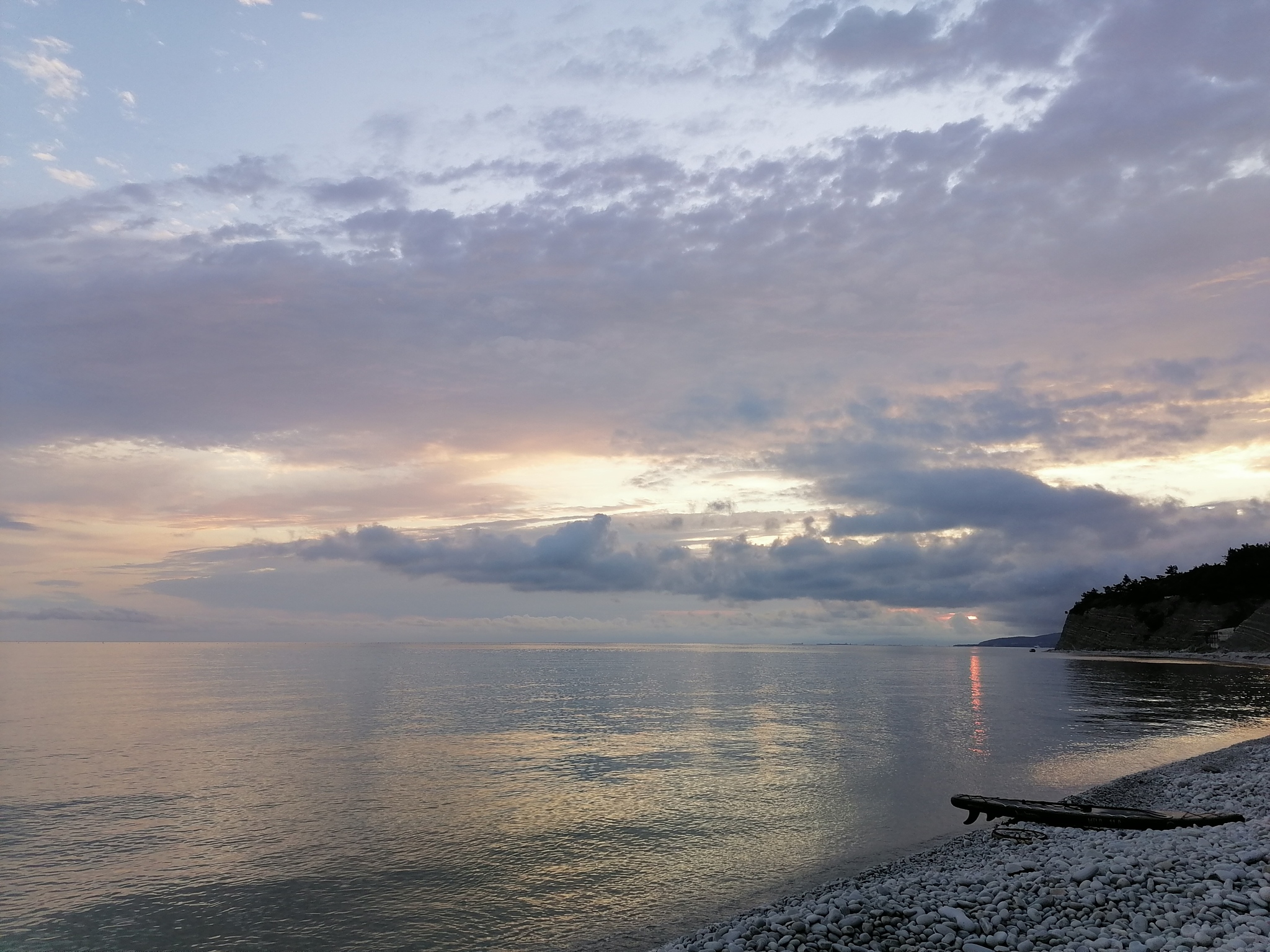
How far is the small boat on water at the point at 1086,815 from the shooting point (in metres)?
22.2

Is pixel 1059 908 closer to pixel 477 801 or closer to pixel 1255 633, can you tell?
pixel 477 801

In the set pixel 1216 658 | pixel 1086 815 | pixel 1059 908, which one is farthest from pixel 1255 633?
pixel 1059 908

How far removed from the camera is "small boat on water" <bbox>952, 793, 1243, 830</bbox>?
72.8 ft

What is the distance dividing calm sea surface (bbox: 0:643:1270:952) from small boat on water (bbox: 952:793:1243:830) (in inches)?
74.4

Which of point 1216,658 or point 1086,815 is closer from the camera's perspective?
point 1086,815

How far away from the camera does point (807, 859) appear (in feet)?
80.6

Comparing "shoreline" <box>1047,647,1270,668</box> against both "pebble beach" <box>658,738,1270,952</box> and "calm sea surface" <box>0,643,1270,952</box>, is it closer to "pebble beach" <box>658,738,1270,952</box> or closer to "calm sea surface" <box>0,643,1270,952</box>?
"calm sea surface" <box>0,643,1270,952</box>

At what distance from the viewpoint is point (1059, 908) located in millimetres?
13930

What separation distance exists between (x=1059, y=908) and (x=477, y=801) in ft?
80.9

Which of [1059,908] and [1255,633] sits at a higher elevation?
[1059,908]

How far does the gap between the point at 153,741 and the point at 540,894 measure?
43323mm

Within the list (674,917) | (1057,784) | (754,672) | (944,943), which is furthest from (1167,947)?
(754,672)

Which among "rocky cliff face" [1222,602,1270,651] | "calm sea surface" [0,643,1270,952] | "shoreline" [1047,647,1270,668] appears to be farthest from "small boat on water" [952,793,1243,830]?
"rocky cliff face" [1222,602,1270,651]

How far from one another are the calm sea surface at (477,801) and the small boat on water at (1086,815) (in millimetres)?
1891
